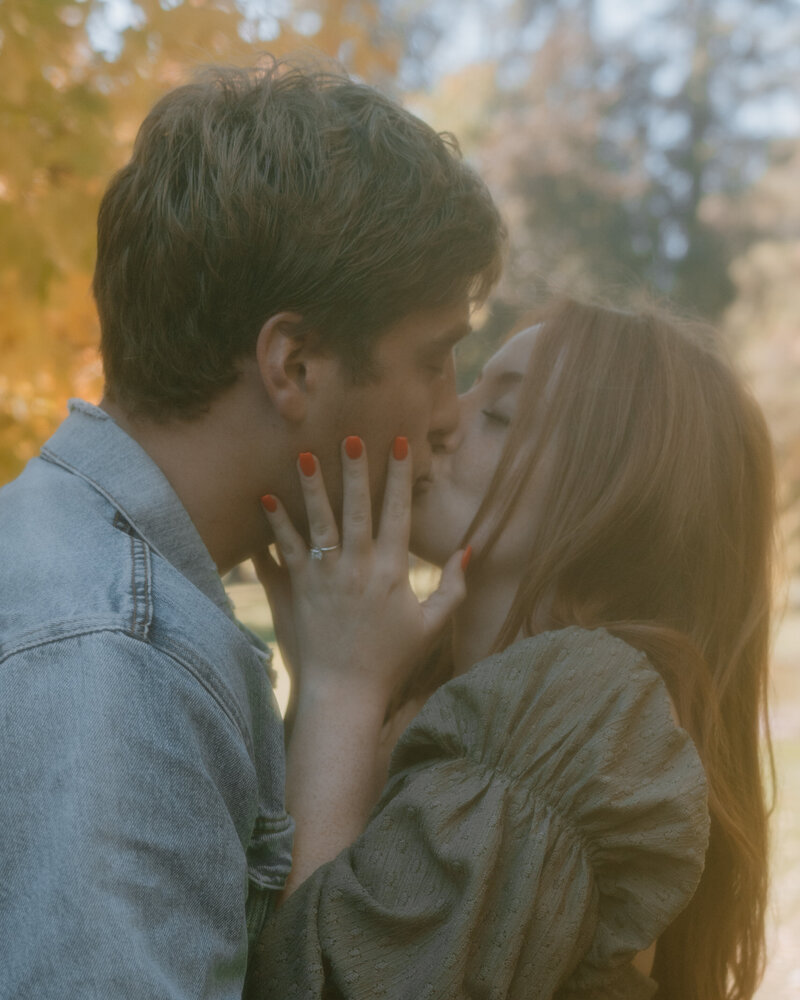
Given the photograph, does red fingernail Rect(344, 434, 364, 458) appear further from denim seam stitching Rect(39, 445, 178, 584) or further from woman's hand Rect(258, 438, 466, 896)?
denim seam stitching Rect(39, 445, 178, 584)

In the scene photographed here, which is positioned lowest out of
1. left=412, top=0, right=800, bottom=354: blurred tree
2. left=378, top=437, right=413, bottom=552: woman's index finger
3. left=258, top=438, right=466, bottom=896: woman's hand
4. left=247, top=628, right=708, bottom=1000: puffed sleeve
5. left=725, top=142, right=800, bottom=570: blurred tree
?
left=247, top=628, right=708, bottom=1000: puffed sleeve

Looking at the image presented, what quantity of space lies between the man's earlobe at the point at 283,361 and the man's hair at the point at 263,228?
0.08 ft

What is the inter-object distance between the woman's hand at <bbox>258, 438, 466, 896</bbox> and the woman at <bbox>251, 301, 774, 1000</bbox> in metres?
0.05

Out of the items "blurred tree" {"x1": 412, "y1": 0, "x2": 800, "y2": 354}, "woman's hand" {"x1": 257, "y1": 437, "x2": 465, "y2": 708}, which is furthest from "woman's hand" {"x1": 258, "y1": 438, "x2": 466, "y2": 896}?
"blurred tree" {"x1": 412, "y1": 0, "x2": 800, "y2": 354}

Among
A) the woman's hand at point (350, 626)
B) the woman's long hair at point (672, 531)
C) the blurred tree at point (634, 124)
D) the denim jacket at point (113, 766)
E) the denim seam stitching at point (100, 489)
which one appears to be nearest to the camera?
the denim jacket at point (113, 766)

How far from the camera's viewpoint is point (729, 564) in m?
2.44

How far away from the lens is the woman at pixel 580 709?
5.89 feet

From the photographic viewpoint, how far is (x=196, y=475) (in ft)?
6.47

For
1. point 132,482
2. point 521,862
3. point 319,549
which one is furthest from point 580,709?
point 132,482

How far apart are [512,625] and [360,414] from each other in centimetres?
66

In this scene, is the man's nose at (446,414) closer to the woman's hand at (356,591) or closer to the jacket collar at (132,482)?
the woman's hand at (356,591)

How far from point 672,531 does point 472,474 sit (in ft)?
1.66

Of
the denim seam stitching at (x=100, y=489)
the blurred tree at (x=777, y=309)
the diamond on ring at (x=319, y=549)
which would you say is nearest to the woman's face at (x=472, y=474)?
the diamond on ring at (x=319, y=549)

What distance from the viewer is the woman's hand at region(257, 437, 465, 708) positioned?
7.36 ft
